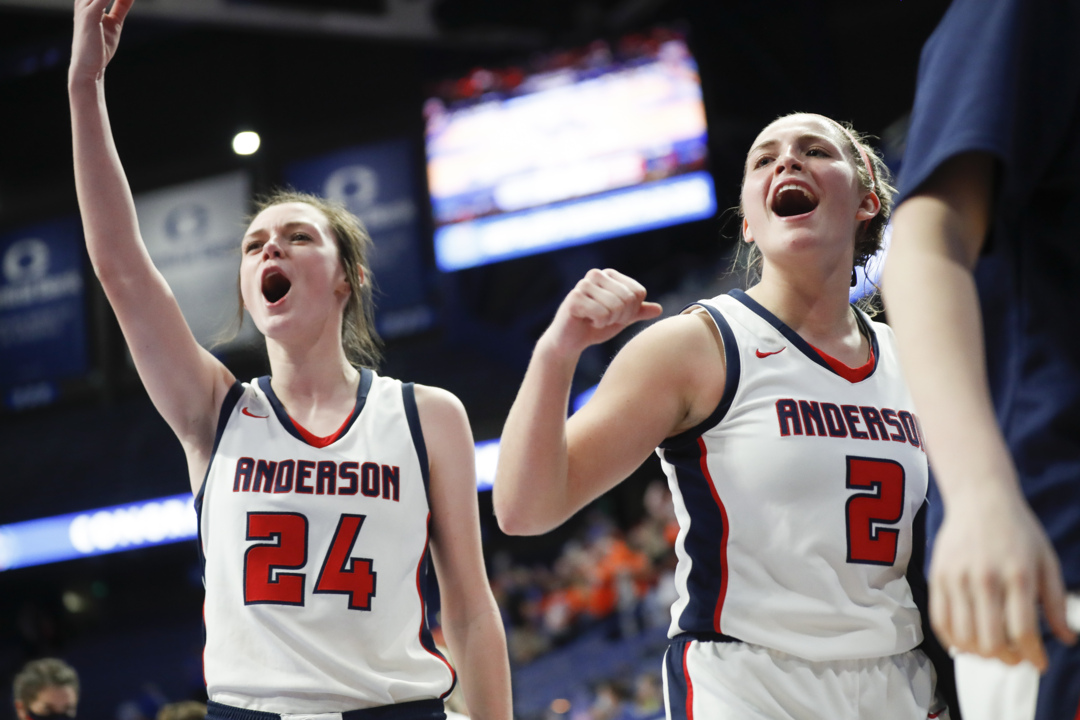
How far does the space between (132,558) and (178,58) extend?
8.27 m

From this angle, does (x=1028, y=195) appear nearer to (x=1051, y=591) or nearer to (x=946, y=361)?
(x=946, y=361)

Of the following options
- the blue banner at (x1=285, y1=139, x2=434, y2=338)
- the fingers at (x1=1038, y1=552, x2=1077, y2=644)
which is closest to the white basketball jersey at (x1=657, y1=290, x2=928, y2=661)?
the fingers at (x1=1038, y1=552, x2=1077, y2=644)

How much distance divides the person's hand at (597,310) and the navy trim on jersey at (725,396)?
1.44 ft

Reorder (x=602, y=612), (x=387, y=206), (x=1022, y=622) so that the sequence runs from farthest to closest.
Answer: (x=387, y=206) → (x=602, y=612) → (x=1022, y=622)

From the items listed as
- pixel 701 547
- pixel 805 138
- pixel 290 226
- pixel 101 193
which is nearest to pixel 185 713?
pixel 290 226

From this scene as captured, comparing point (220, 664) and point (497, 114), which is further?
point (497, 114)

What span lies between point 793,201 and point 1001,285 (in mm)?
1116

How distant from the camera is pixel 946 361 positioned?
101 cm

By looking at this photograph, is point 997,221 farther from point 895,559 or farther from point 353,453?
point 353,453

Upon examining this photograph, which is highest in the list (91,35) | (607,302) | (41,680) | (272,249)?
(91,35)

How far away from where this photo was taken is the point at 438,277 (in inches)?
528

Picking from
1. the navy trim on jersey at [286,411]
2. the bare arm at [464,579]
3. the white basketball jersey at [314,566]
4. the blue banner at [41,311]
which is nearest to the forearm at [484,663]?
the bare arm at [464,579]

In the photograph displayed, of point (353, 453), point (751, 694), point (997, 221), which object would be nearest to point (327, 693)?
point (353, 453)

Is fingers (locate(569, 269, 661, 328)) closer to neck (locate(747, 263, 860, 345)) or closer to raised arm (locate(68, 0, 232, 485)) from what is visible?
neck (locate(747, 263, 860, 345))
